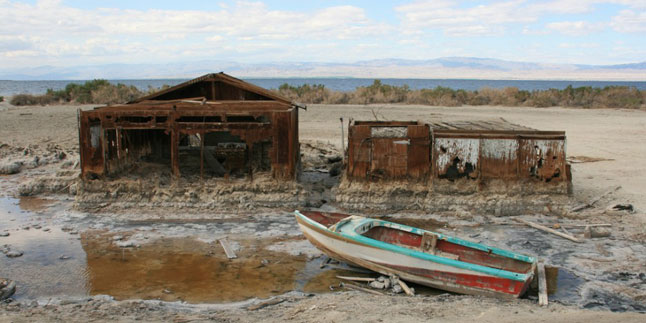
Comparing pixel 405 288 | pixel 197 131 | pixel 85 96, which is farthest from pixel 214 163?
pixel 85 96

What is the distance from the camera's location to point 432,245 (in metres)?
10.2

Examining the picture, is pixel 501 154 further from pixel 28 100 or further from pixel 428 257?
pixel 28 100

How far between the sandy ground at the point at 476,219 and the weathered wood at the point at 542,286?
0.13m

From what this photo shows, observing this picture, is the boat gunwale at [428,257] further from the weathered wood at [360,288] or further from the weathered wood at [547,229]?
the weathered wood at [547,229]

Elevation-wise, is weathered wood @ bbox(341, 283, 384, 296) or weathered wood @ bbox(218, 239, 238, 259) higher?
weathered wood @ bbox(218, 239, 238, 259)

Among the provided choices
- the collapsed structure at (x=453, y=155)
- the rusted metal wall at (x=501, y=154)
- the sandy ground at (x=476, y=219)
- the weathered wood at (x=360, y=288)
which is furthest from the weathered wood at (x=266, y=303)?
the rusted metal wall at (x=501, y=154)

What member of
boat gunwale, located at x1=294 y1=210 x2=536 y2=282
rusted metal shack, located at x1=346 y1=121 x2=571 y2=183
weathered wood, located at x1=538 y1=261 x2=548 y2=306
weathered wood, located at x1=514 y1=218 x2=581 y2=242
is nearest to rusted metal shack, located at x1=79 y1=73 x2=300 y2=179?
rusted metal shack, located at x1=346 y1=121 x2=571 y2=183

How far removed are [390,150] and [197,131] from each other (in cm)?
483

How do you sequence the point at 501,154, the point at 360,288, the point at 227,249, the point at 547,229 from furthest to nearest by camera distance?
the point at 501,154
the point at 547,229
the point at 227,249
the point at 360,288

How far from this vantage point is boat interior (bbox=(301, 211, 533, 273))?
376 inches

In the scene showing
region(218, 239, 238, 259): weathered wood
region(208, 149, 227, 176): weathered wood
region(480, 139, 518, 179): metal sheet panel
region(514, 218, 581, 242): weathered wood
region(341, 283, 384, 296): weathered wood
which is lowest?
region(341, 283, 384, 296): weathered wood

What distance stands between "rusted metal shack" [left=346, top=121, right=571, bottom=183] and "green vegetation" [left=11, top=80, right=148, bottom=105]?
26.7 meters

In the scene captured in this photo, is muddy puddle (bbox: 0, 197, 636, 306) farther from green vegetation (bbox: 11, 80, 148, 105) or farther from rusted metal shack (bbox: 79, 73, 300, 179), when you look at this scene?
green vegetation (bbox: 11, 80, 148, 105)

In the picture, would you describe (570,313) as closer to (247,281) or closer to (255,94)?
(247,281)
